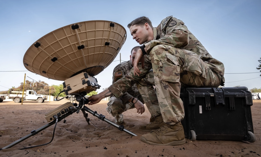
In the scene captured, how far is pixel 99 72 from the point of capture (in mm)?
2512

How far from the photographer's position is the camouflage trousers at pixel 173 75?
1.55 meters

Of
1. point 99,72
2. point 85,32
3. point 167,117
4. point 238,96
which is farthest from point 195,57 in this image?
point 99,72

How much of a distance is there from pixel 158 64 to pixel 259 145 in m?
1.30

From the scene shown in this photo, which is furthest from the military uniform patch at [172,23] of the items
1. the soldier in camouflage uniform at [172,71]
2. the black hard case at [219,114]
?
the black hard case at [219,114]

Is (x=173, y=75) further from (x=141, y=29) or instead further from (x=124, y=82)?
(x=141, y=29)

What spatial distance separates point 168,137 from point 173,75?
63 cm

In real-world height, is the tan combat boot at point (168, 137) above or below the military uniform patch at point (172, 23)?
below

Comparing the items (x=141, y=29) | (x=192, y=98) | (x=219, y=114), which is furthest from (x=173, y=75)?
(x=141, y=29)

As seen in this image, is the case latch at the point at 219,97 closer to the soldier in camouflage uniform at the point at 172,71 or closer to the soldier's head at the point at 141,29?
the soldier in camouflage uniform at the point at 172,71

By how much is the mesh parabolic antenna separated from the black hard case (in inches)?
47.6

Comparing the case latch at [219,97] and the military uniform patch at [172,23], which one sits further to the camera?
the military uniform patch at [172,23]

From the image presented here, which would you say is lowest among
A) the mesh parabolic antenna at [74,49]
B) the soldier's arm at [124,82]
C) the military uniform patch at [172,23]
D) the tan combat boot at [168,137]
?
the tan combat boot at [168,137]

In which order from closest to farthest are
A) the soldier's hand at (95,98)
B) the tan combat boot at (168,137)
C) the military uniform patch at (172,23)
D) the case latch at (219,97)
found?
the tan combat boot at (168,137)
the case latch at (219,97)
the military uniform patch at (172,23)
the soldier's hand at (95,98)

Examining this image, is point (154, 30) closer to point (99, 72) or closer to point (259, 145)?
point (99, 72)
